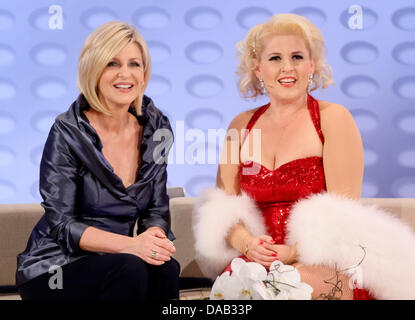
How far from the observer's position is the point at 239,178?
1961 mm

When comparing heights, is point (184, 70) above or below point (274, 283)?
above

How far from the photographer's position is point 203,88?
2.22 meters

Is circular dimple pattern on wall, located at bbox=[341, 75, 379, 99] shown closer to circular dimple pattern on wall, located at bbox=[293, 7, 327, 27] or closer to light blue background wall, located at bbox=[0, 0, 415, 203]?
light blue background wall, located at bbox=[0, 0, 415, 203]

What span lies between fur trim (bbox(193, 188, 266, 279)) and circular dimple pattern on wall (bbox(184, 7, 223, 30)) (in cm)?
79

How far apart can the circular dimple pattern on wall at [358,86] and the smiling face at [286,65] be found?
1.67ft

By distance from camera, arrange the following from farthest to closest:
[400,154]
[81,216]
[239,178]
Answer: [400,154], [239,178], [81,216]

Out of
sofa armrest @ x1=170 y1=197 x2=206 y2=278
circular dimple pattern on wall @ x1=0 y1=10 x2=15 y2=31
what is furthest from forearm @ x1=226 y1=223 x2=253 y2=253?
circular dimple pattern on wall @ x1=0 y1=10 x2=15 y2=31

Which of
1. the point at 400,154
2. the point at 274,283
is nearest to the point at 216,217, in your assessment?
the point at 274,283

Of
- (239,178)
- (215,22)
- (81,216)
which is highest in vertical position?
(215,22)

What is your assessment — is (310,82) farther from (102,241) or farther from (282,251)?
(102,241)

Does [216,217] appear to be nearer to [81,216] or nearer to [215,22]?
[81,216]

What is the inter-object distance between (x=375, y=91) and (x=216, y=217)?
101 cm

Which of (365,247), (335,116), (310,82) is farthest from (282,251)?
(310,82)
